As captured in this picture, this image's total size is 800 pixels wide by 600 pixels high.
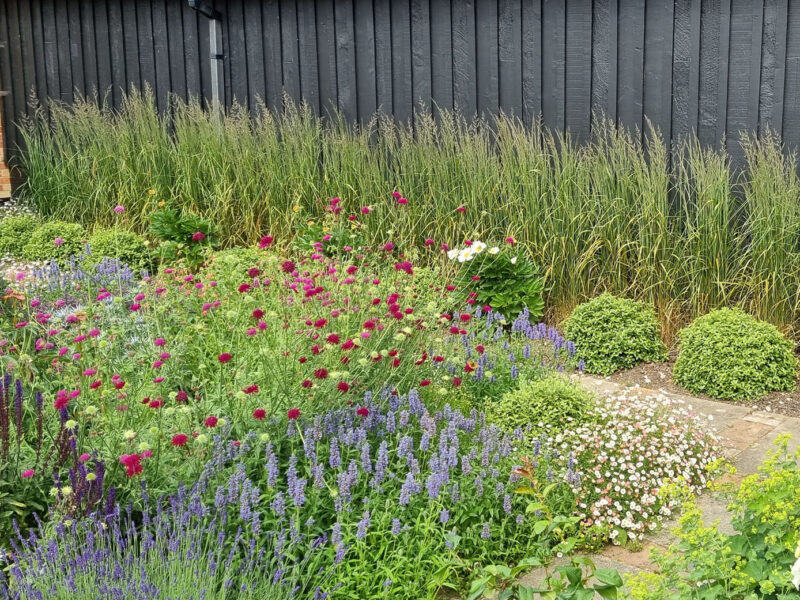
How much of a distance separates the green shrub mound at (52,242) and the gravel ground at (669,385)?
4176 millimetres

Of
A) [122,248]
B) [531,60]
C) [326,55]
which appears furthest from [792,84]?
[122,248]

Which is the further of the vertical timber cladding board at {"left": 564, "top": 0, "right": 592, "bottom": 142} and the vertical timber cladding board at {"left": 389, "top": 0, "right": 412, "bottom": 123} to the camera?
the vertical timber cladding board at {"left": 389, "top": 0, "right": 412, "bottom": 123}

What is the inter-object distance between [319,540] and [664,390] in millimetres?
2811

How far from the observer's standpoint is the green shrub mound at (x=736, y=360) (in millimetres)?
4930

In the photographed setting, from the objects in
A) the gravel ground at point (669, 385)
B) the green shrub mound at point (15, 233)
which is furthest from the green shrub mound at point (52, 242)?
the gravel ground at point (669, 385)

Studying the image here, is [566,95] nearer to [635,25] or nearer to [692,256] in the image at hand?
[635,25]

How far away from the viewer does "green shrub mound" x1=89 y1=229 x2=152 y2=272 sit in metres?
6.92

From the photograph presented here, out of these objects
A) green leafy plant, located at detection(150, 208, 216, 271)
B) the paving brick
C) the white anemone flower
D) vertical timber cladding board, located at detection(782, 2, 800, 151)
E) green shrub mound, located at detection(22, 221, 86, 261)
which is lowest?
the paving brick

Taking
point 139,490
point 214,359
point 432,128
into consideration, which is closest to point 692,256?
point 432,128

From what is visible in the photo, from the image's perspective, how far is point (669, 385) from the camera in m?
5.19

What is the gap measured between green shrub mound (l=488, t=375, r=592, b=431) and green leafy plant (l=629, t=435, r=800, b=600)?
3.86 ft

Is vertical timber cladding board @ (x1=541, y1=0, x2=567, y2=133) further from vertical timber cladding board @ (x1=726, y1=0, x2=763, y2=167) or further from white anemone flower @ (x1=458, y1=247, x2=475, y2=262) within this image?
white anemone flower @ (x1=458, y1=247, x2=475, y2=262)

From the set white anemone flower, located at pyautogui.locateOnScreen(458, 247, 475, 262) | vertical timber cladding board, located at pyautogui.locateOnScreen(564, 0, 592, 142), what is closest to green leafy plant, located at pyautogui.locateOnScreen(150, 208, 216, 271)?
white anemone flower, located at pyautogui.locateOnScreen(458, 247, 475, 262)

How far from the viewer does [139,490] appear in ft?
9.57
